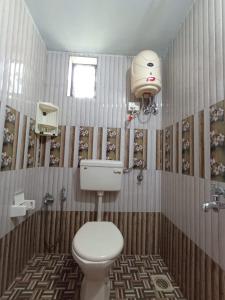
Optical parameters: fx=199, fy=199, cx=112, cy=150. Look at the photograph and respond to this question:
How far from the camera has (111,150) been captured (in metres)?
2.20

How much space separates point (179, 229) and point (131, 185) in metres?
0.69

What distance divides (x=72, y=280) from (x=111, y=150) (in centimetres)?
125

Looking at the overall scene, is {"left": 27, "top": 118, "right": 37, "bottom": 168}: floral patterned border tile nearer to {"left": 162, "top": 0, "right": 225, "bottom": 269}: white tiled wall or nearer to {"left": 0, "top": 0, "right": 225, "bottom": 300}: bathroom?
{"left": 0, "top": 0, "right": 225, "bottom": 300}: bathroom

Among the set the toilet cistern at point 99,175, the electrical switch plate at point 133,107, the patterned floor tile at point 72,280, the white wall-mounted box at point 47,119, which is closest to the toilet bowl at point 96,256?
the patterned floor tile at point 72,280

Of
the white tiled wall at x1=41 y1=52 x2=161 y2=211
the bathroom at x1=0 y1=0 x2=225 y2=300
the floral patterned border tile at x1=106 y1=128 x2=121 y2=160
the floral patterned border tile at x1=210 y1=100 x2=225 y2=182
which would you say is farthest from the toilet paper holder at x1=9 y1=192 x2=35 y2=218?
the floral patterned border tile at x1=210 y1=100 x2=225 y2=182

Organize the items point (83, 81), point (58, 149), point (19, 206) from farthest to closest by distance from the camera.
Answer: point (83, 81)
point (58, 149)
point (19, 206)

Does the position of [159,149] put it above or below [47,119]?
below

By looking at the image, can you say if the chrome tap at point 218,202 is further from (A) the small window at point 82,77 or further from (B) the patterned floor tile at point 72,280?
(A) the small window at point 82,77

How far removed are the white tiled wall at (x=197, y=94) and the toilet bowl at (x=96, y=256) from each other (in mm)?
557

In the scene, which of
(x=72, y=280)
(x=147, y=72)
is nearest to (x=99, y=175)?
(x=72, y=280)

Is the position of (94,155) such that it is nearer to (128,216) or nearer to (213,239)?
(128,216)

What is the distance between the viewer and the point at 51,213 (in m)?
2.14

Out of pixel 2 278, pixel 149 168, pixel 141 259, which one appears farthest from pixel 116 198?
pixel 2 278

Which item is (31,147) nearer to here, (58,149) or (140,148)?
(58,149)
